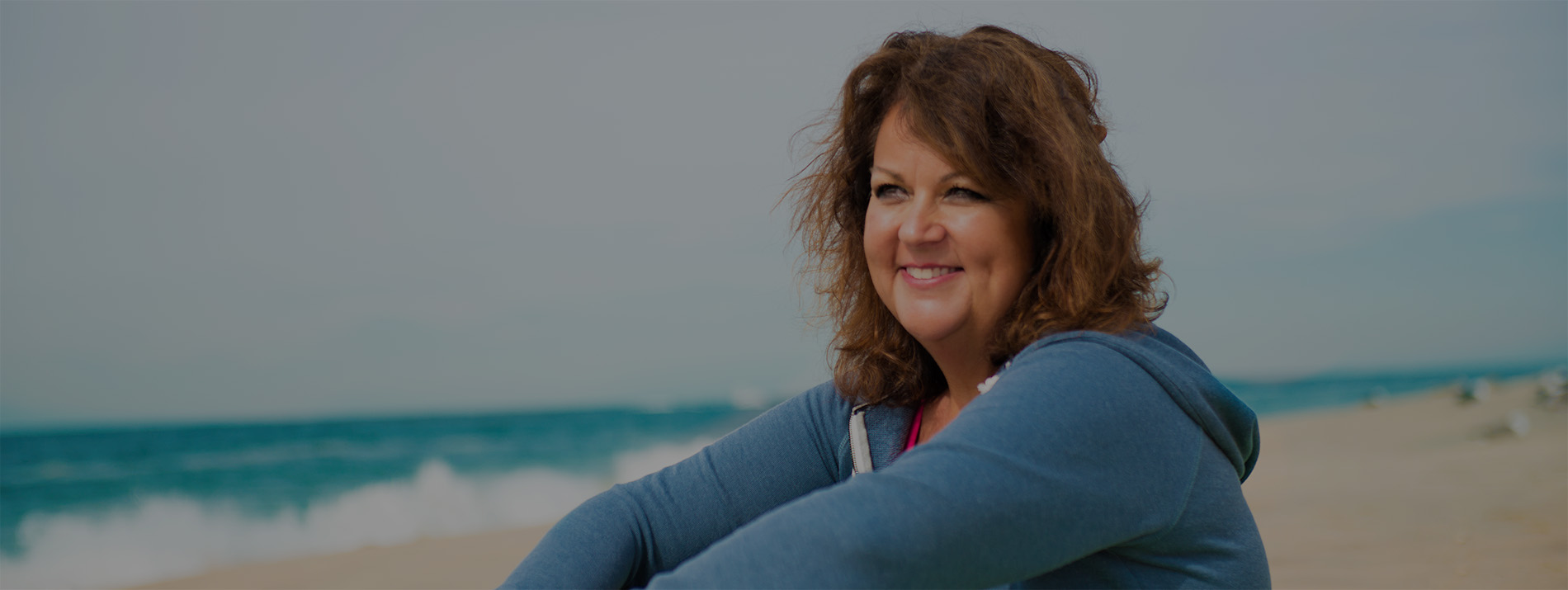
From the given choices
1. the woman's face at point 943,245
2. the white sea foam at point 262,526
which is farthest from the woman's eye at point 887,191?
the white sea foam at point 262,526

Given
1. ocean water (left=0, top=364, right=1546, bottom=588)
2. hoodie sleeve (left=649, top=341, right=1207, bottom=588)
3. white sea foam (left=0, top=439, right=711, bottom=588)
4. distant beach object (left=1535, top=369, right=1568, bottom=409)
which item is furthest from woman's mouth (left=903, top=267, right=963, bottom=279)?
distant beach object (left=1535, top=369, right=1568, bottom=409)

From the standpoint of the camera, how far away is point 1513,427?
8.86m

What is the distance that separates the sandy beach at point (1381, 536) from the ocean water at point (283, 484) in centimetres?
216

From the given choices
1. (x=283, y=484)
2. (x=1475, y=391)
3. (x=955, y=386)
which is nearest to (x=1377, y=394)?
(x=1475, y=391)

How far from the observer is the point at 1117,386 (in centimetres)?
106

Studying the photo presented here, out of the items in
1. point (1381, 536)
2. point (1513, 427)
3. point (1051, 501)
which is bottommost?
point (1513, 427)

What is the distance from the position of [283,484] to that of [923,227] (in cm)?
1377

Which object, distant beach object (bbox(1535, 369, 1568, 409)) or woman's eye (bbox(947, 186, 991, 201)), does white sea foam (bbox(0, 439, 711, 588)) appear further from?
distant beach object (bbox(1535, 369, 1568, 409))

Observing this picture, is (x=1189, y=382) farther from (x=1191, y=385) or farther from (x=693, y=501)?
(x=693, y=501)

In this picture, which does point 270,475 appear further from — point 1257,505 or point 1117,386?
point 1117,386

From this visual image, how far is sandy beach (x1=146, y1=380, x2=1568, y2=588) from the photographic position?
3623mm

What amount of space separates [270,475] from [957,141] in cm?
1465

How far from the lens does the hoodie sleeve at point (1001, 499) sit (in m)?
0.92

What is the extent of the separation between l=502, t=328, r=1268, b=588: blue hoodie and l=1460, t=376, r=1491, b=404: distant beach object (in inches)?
499
